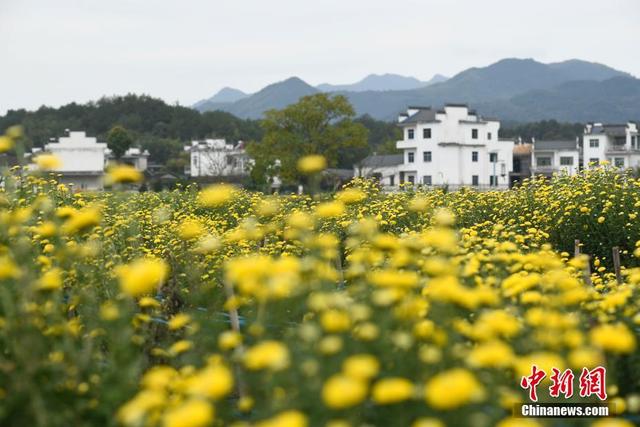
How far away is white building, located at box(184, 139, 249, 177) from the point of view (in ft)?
214

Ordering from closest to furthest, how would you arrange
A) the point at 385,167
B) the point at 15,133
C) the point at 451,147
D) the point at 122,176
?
the point at 122,176, the point at 15,133, the point at 451,147, the point at 385,167

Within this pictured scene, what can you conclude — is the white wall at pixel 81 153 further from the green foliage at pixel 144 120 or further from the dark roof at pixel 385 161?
the dark roof at pixel 385 161

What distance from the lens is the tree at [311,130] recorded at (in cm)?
5359

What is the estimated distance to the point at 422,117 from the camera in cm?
5812

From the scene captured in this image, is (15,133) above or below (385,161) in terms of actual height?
above

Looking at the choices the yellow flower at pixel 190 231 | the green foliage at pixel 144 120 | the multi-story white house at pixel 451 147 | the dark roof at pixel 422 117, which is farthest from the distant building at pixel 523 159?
the yellow flower at pixel 190 231

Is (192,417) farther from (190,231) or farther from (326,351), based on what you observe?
(190,231)

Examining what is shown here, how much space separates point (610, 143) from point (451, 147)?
855 inches

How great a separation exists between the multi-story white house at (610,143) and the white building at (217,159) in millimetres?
32944

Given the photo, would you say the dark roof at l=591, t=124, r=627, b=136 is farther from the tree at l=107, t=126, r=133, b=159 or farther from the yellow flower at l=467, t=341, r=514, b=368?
the yellow flower at l=467, t=341, r=514, b=368

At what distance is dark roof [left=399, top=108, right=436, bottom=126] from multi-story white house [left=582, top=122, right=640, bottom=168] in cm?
1916

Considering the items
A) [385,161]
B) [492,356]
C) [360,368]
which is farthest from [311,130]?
[360,368]

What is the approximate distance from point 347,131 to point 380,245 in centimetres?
5235

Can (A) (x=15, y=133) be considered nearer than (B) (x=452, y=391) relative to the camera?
No
